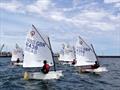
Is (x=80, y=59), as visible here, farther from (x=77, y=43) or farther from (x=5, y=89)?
(x=5, y=89)

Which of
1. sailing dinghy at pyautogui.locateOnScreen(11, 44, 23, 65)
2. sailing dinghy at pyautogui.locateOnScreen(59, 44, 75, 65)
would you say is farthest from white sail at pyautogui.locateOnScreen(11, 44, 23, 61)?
sailing dinghy at pyautogui.locateOnScreen(59, 44, 75, 65)

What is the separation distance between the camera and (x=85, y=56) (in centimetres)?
5788

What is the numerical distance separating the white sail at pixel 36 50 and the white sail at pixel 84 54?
53.5ft

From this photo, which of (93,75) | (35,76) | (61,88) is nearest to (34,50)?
(35,76)

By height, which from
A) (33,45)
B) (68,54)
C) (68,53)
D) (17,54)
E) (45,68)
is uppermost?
(68,53)

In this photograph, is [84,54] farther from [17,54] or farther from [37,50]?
[17,54]

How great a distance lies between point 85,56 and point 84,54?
50 centimetres

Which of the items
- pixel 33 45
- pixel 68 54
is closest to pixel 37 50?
pixel 33 45

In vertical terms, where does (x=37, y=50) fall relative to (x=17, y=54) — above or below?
below

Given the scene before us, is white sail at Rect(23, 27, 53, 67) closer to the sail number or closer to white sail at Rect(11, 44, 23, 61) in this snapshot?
the sail number

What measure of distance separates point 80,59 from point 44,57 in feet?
54.9

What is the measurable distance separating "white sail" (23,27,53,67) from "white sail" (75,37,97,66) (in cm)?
1631

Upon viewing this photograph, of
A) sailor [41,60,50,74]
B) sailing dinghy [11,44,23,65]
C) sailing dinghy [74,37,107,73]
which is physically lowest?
sailor [41,60,50,74]

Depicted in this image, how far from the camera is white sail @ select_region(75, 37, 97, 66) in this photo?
57.7 meters
